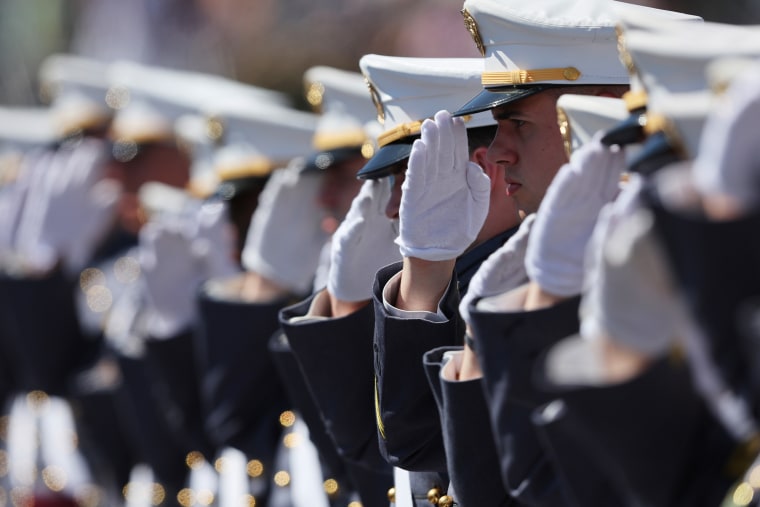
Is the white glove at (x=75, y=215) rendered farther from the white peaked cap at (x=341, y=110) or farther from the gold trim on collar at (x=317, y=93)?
the white peaked cap at (x=341, y=110)

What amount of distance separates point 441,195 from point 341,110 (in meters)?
2.01

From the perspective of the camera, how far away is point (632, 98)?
9.55 ft

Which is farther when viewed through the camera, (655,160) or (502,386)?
(502,386)

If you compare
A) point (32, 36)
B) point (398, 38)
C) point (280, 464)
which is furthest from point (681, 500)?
point (32, 36)

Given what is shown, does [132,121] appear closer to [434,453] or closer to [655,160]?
[434,453]

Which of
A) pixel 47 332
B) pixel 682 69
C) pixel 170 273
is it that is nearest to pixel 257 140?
pixel 170 273

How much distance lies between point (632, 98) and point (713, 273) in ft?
1.95

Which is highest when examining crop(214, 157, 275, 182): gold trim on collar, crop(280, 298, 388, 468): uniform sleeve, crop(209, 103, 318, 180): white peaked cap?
crop(280, 298, 388, 468): uniform sleeve

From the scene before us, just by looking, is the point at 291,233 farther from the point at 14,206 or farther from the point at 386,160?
the point at 14,206

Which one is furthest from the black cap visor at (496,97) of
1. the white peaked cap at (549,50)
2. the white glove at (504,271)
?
the white glove at (504,271)

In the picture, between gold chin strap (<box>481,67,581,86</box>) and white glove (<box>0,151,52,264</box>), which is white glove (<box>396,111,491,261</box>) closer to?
gold chin strap (<box>481,67,581,86</box>)

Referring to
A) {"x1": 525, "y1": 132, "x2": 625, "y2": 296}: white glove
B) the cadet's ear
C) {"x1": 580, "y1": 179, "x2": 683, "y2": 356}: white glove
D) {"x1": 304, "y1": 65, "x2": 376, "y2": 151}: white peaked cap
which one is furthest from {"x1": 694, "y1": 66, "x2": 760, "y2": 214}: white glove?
{"x1": 304, "y1": 65, "x2": 376, "y2": 151}: white peaked cap

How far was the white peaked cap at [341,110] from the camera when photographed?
5.42m

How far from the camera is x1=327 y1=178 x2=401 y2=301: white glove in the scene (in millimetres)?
4168
